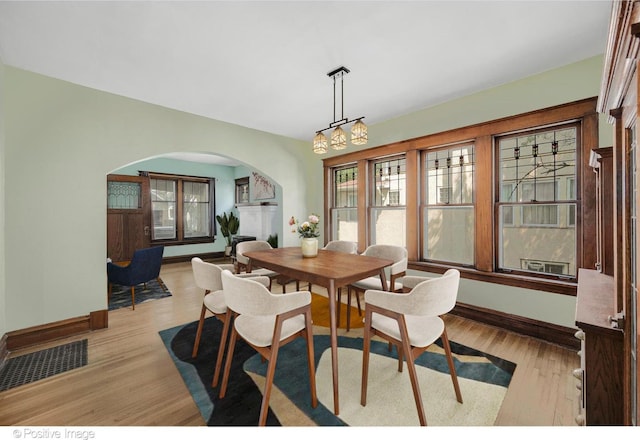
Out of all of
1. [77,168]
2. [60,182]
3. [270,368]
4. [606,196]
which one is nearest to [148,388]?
[270,368]

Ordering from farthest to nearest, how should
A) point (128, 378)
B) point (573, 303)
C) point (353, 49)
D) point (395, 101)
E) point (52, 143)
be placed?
point (395, 101) → point (52, 143) → point (573, 303) → point (353, 49) → point (128, 378)

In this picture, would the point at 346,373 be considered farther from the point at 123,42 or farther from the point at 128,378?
the point at 123,42

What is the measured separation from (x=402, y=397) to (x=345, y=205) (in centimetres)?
336

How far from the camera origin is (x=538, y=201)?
9.00 ft

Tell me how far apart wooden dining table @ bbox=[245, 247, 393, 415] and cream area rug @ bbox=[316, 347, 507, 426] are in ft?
0.56

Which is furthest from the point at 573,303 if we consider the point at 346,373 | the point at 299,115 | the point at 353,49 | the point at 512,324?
the point at 299,115

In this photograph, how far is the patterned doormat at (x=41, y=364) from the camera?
2.00 metres

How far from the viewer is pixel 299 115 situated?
371 centimetres

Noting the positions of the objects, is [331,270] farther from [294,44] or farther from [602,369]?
[294,44]

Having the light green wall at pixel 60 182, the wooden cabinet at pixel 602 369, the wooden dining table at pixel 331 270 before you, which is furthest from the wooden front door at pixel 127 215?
the wooden cabinet at pixel 602 369

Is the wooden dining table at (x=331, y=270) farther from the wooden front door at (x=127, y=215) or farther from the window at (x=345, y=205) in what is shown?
the wooden front door at (x=127, y=215)
